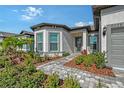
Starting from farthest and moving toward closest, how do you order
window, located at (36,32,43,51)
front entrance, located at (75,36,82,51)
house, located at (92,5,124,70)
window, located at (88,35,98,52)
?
1. front entrance, located at (75,36,82,51)
2. window, located at (88,35,98,52)
3. window, located at (36,32,43,51)
4. house, located at (92,5,124,70)

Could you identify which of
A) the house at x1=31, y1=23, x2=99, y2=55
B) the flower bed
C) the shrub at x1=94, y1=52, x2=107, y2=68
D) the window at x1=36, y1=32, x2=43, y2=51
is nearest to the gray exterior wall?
the house at x1=31, y1=23, x2=99, y2=55

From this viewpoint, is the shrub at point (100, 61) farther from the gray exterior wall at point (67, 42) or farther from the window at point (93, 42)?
the window at point (93, 42)

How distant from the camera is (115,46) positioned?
9.09m

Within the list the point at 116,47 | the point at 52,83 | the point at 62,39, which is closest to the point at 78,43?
the point at 62,39

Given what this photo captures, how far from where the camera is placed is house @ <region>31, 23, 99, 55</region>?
55.8 ft

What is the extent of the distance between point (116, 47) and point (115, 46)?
0.08 metres

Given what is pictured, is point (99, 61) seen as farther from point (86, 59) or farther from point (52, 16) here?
point (52, 16)

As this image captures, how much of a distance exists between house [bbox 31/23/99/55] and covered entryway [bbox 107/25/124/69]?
28.3ft

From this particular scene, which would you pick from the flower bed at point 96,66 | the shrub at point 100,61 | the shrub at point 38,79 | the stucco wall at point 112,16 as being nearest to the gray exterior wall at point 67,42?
the flower bed at point 96,66

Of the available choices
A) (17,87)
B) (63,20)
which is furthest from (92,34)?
(17,87)

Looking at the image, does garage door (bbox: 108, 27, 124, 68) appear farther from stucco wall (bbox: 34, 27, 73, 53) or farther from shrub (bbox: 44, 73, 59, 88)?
stucco wall (bbox: 34, 27, 73, 53)

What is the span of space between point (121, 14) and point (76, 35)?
38.6 ft
